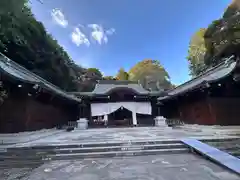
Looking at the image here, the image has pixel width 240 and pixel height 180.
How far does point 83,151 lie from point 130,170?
1800 mm

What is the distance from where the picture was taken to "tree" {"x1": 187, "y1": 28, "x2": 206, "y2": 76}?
22.7 meters

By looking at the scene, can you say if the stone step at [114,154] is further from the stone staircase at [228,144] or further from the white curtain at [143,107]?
the white curtain at [143,107]

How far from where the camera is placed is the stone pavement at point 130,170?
3005mm

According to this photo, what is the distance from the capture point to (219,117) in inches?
364

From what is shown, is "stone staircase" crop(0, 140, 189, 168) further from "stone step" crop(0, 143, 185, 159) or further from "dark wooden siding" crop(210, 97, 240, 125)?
"dark wooden siding" crop(210, 97, 240, 125)

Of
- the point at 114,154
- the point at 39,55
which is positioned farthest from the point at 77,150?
the point at 39,55

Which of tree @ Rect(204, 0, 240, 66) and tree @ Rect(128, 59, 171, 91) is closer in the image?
tree @ Rect(204, 0, 240, 66)

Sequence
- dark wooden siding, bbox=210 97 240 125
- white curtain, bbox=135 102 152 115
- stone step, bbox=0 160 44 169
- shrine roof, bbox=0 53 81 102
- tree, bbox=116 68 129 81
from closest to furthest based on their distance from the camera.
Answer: stone step, bbox=0 160 44 169 < shrine roof, bbox=0 53 81 102 < dark wooden siding, bbox=210 97 240 125 < white curtain, bbox=135 102 152 115 < tree, bbox=116 68 129 81

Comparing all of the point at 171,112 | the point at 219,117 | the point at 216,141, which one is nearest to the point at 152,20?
the point at 171,112

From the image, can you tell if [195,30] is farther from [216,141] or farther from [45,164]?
[45,164]

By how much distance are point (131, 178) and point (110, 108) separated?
33.8ft

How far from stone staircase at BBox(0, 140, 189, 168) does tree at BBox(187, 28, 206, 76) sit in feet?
64.8

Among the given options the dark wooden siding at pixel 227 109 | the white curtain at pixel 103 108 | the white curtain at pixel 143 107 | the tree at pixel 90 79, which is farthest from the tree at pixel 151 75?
the dark wooden siding at pixel 227 109

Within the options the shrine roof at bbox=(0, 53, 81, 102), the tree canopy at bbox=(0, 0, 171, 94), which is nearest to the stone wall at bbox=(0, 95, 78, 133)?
the shrine roof at bbox=(0, 53, 81, 102)
